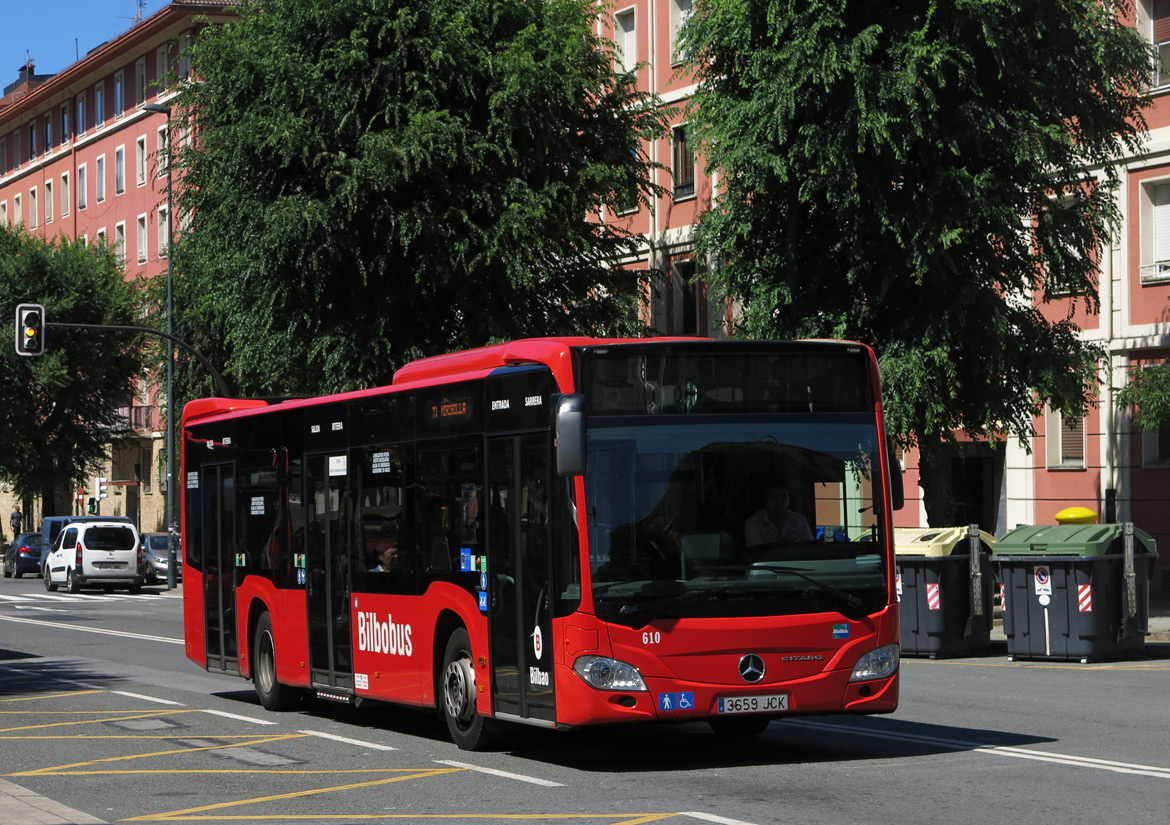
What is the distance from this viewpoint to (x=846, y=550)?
1119cm

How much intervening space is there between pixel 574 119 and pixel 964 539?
45.0 ft

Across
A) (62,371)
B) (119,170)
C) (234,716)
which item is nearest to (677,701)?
(234,716)

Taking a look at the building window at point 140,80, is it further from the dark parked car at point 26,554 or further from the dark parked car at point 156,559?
the dark parked car at point 156,559

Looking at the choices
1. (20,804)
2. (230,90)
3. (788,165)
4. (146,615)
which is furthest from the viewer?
(146,615)

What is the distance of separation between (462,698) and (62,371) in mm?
51542

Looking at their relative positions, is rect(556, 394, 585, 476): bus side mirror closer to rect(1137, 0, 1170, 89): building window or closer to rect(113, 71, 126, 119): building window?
rect(1137, 0, 1170, 89): building window

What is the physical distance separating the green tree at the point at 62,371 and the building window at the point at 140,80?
1117 cm

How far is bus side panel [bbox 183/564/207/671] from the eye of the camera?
58.0 ft

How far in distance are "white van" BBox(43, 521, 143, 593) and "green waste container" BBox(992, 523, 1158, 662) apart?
3085 cm

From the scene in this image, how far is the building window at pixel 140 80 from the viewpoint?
244ft

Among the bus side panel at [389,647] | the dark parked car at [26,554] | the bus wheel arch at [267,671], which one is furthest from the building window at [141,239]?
the bus side panel at [389,647]

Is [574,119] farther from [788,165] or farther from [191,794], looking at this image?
[191,794]

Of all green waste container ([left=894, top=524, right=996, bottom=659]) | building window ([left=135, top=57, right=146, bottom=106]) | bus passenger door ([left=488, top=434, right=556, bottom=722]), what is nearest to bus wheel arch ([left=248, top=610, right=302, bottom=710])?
bus passenger door ([left=488, top=434, right=556, bottom=722])

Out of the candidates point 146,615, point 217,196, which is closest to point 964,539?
point 217,196
